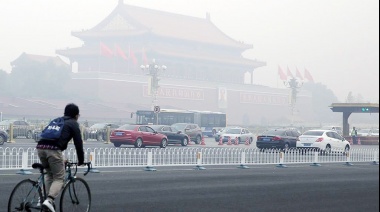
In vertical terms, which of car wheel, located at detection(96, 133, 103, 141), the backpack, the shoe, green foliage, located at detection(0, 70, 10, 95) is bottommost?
the shoe

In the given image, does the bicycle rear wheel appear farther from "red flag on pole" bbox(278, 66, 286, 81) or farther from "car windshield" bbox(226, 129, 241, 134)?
"red flag on pole" bbox(278, 66, 286, 81)

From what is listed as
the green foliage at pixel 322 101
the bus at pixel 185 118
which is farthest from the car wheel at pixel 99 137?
the green foliage at pixel 322 101

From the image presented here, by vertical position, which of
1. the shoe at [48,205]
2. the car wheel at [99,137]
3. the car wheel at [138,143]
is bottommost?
the shoe at [48,205]

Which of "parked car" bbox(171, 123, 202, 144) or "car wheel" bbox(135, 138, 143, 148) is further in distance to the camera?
"parked car" bbox(171, 123, 202, 144)

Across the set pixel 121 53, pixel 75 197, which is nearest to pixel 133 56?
pixel 121 53

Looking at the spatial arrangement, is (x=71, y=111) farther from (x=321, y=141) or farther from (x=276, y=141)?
(x=276, y=141)

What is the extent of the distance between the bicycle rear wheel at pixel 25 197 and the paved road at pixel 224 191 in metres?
1.97

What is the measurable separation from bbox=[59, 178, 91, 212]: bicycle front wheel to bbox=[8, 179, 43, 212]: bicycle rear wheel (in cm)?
40

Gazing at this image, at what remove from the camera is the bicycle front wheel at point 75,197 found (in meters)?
8.79

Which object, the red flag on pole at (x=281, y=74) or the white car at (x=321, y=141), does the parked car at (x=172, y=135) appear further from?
the red flag on pole at (x=281, y=74)

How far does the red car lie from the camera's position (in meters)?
34.1

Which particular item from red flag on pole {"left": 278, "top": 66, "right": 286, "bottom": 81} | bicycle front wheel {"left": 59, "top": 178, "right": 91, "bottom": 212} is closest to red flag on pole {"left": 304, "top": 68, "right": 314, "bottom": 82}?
red flag on pole {"left": 278, "top": 66, "right": 286, "bottom": 81}

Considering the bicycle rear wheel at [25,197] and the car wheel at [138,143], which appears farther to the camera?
the car wheel at [138,143]

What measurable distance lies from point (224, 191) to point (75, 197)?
5545 mm
